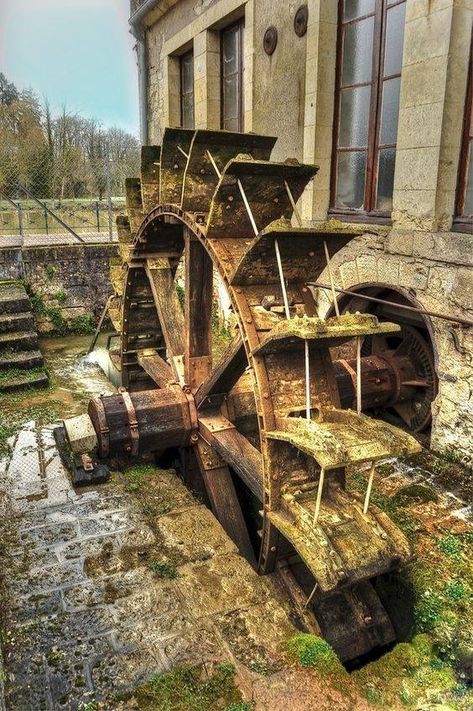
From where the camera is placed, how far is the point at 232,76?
23.4 feet

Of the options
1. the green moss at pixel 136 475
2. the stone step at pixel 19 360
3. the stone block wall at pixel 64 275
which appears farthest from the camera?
the stone block wall at pixel 64 275

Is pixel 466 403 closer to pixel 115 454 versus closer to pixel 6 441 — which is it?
Result: pixel 115 454

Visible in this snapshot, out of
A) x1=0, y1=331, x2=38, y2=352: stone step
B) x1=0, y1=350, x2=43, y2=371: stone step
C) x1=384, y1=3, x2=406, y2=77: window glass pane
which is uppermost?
x1=384, y1=3, x2=406, y2=77: window glass pane

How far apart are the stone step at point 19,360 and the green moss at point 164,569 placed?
14.4 feet

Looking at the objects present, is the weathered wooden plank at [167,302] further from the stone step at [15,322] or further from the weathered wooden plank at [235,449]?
the stone step at [15,322]

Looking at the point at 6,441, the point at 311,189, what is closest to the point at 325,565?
the point at 6,441

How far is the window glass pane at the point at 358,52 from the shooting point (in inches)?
188

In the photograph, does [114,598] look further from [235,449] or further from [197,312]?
[197,312]

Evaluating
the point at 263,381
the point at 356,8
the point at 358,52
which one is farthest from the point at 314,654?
the point at 356,8

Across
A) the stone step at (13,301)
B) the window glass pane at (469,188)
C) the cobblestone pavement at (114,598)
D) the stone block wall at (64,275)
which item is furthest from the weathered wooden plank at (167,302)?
the stone block wall at (64,275)

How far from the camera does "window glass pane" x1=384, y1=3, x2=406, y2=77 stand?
4430 mm

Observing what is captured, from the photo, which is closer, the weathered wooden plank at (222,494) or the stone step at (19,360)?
the weathered wooden plank at (222,494)

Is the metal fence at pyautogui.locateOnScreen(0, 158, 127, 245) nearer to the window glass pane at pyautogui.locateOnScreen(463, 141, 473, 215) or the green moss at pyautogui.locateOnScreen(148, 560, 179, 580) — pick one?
the window glass pane at pyautogui.locateOnScreen(463, 141, 473, 215)

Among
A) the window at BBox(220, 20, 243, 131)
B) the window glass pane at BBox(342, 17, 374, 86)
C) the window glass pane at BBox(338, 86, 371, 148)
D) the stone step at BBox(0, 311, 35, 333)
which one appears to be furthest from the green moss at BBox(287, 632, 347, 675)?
the window at BBox(220, 20, 243, 131)
